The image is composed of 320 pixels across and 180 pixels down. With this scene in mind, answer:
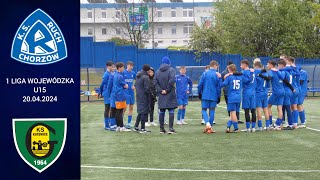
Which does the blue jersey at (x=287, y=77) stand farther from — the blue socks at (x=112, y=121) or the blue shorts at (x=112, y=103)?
the blue socks at (x=112, y=121)

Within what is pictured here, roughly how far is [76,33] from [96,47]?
35.9 m

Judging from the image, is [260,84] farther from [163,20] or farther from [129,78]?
[163,20]

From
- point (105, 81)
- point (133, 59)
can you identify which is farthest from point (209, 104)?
point (133, 59)

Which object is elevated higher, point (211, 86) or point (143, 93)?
point (211, 86)

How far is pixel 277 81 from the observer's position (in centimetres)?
1809

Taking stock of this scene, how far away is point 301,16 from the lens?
4981cm

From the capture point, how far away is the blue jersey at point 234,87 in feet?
56.7

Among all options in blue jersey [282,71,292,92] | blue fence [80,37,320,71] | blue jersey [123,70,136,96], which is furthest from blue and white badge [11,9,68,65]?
blue fence [80,37,320,71]

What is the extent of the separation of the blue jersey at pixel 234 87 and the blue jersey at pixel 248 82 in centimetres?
13

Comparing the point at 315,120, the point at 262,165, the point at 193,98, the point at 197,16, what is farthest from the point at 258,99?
the point at 197,16

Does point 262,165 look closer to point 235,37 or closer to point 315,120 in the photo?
point 315,120

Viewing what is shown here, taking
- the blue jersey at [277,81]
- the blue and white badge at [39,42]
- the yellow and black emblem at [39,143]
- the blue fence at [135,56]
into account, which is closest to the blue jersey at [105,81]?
the blue jersey at [277,81]

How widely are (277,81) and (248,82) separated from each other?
1.03 metres

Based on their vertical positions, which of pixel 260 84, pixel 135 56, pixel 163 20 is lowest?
pixel 260 84
